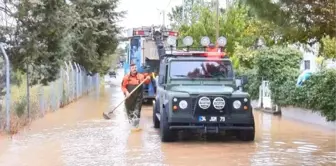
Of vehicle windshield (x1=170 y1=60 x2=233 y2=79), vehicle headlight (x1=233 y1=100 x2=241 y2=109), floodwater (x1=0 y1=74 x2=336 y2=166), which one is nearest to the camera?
floodwater (x1=0 y1=74 x2=336 y2=166)

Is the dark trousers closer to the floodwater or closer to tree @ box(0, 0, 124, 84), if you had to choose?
the floodwater

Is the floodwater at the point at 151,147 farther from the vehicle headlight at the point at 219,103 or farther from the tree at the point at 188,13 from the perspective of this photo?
the tree at the point at 188,13

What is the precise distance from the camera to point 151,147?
11820mm

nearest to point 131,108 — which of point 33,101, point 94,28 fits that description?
point 33,101

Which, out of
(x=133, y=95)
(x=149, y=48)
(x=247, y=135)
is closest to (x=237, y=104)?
(x=247, y=135)

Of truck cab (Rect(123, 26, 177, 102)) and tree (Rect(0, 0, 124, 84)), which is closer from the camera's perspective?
tree (Rect(0, 0, 124, 84))

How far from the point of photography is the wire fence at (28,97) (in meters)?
13.9

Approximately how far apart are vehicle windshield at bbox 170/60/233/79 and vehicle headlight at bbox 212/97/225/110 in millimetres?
1622

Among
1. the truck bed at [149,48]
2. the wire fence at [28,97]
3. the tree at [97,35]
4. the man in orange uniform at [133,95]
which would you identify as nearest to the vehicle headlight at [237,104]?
the man in orange uniform at [133,95]

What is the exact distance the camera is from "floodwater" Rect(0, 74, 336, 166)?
1013 cm

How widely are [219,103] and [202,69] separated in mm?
1840

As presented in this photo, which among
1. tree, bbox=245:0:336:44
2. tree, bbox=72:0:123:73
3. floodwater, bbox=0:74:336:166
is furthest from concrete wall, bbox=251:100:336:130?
tree, bbox=72:0:123:73

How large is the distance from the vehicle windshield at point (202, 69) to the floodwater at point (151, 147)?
4.80 feet

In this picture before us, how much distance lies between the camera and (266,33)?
10562mm
